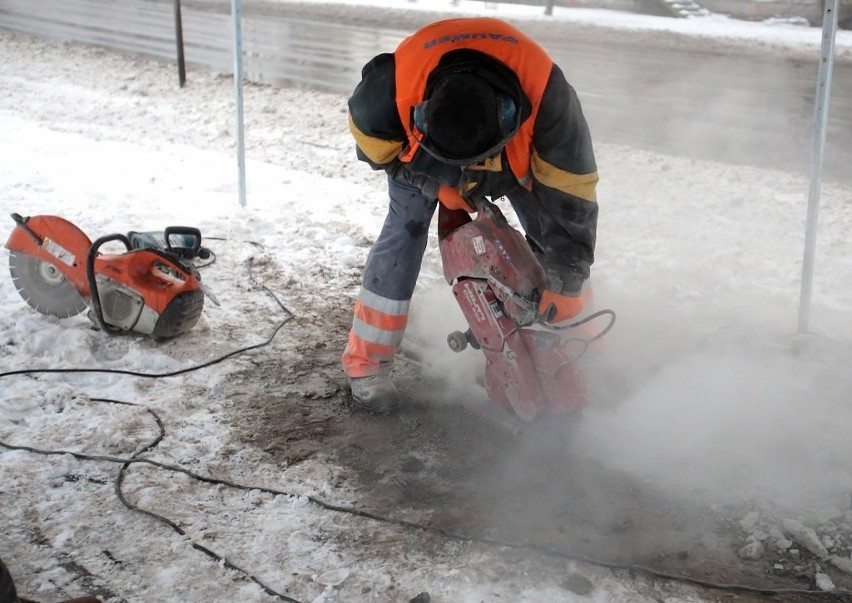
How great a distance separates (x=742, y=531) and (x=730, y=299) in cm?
213

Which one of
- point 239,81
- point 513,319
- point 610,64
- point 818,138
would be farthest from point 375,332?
point 610,64

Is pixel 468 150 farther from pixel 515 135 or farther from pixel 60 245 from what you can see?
pixel 60 245

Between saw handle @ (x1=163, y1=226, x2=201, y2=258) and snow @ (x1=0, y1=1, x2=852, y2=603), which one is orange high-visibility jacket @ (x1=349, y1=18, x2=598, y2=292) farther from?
saw handle @ (x1=163, y1=226, x2=201, y2=258)

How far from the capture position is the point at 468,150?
2.82m

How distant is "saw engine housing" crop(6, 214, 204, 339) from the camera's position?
396 cm

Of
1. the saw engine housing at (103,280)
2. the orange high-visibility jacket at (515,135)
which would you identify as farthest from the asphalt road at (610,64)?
the saw engine housing at (103,280)

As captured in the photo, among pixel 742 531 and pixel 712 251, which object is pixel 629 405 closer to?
pixel 742 531

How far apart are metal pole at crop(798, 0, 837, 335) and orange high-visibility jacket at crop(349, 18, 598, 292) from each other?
1.39m

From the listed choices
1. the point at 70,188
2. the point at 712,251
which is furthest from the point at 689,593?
the point at 70,188

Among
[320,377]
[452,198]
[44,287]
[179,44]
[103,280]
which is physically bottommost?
[320,377]

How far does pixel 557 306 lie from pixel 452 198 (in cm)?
59

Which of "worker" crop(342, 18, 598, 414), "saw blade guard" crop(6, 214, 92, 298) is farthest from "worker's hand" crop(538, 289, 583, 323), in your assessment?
"saw blade guard" crop(6, 214, 92, 298)

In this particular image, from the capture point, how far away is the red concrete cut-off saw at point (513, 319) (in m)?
3.26

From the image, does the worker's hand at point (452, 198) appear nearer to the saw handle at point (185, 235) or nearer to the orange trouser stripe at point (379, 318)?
the orange trouser stripe at point (379, 318)
